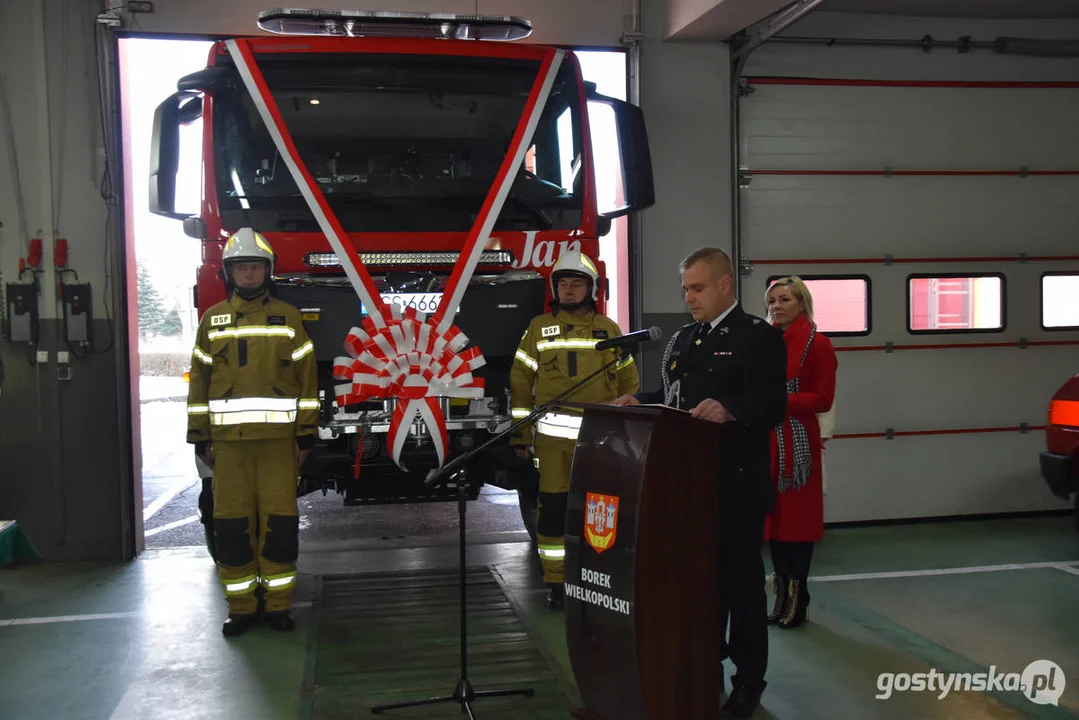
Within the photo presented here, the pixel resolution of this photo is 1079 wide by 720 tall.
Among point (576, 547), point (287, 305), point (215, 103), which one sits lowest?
point (576, 547)

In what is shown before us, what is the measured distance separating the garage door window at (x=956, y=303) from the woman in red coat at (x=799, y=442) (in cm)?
301

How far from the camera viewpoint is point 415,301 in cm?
491

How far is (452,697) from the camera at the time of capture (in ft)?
12.0

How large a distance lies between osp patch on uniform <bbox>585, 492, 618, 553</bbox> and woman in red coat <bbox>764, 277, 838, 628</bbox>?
158 cm

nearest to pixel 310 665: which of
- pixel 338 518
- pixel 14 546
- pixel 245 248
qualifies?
pixel 245 248

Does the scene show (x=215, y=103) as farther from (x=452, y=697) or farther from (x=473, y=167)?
(x=452, y=697)

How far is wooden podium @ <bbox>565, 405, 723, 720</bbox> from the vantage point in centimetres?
302

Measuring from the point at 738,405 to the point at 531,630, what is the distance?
2.02m

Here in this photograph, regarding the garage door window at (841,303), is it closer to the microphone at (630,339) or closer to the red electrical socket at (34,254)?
the microphone at (630,339)

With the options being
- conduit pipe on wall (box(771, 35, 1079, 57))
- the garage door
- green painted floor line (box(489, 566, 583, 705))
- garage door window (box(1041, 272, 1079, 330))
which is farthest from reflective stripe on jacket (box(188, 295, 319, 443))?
garage door window (box(1041, 272, 1079, 330))

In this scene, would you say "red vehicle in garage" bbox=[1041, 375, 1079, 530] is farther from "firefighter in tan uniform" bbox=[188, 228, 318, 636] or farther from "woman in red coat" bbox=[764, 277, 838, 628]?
"firefighter in tan uniform" bbox=[188, 228, 318, 636]

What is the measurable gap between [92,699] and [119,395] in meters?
2.85

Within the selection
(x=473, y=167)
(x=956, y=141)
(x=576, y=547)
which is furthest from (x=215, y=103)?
(x=956, y=141)

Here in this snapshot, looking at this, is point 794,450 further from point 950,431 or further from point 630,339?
point 950,431
